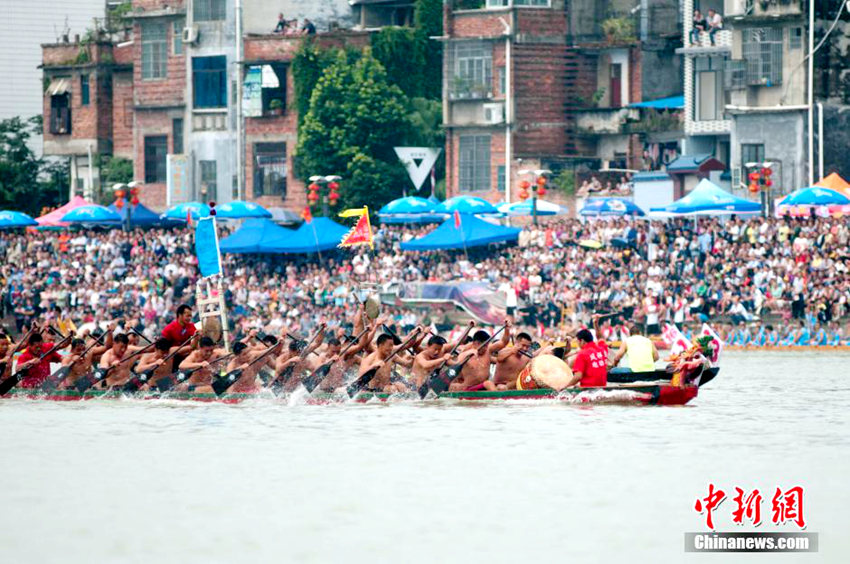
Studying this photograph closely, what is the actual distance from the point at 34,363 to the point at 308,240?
2258cm

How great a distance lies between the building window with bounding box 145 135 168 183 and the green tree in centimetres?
986

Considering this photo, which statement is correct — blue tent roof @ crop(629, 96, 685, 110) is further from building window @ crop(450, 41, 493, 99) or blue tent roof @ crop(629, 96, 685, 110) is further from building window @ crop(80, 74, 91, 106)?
building window @ crop(80, 74, 91, 106)

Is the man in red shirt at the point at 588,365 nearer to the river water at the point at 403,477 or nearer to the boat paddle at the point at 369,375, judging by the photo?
the river water at the point at 403,477

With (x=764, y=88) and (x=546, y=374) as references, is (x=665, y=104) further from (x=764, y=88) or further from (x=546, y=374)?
(x=546, y=374)

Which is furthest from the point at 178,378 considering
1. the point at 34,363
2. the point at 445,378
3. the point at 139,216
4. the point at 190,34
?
the point at 190,34

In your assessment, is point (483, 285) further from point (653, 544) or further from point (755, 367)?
point (653, 544)

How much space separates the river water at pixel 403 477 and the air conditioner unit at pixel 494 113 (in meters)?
31.7

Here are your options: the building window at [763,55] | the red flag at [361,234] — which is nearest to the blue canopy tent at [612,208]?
the building window at [763,55]

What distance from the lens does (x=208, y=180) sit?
77250 mm

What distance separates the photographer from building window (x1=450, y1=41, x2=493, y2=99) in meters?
69.1

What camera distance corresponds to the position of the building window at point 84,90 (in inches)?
3201

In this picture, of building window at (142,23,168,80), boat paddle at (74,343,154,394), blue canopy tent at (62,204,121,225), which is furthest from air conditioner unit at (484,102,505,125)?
boat paddle at (74,343,154,394)

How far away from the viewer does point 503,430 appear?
106 ft

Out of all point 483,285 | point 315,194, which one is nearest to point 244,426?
point 483,285
